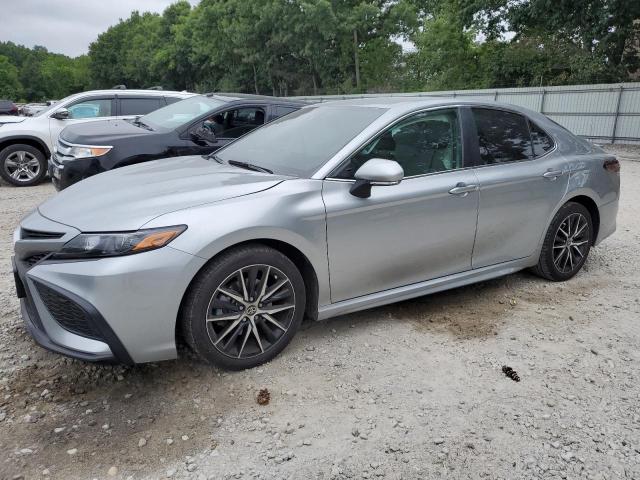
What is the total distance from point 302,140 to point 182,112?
12.9ft

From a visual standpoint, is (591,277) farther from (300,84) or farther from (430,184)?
(300,84)

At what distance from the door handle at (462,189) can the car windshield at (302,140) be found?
2.39 ft

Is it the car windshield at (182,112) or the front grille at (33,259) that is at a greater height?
the car windshield at (182,112)

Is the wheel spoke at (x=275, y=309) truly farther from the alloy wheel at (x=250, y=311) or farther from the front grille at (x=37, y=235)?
the front grille at (x=37, y=235)

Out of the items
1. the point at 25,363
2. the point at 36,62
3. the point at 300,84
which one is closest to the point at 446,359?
the point at 25,363

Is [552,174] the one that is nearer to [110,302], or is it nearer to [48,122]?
[110,302]

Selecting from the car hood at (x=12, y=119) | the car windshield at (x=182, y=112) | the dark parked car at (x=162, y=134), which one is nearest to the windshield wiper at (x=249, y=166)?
the dark parked car at (x=162, y=134)

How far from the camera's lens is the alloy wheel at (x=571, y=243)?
14.5 ft

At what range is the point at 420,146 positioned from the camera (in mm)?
3688

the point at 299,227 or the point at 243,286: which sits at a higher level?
the point at 299,227

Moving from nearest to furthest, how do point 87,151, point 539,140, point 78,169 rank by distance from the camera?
point 539,140, point 78,169, point 87,151

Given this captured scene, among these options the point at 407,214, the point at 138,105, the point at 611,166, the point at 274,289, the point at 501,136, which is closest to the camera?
the point at 274,289

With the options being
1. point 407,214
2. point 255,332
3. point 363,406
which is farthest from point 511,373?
point 255,332

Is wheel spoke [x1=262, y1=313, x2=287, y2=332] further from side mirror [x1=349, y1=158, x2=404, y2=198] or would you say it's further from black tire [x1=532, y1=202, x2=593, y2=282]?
black tire [x1=532, y1=202, x2=593, y2=282]
